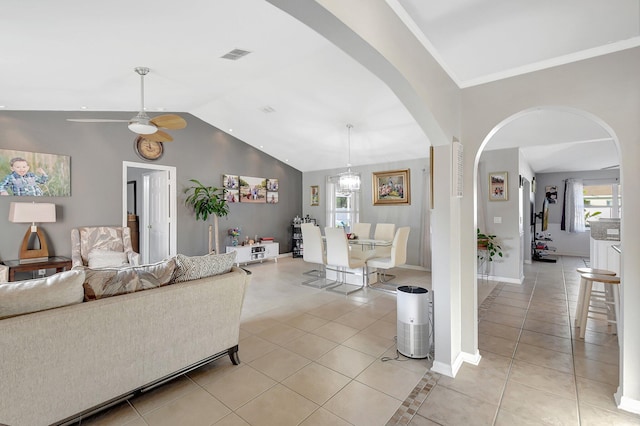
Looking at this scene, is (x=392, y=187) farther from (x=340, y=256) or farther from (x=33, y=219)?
(x=33, y=219)

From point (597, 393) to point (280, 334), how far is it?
264 cm

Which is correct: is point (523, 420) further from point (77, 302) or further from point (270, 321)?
point (77, 302)

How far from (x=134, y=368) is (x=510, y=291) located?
513 centimetres

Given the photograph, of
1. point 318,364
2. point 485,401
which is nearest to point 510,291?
point 485,401

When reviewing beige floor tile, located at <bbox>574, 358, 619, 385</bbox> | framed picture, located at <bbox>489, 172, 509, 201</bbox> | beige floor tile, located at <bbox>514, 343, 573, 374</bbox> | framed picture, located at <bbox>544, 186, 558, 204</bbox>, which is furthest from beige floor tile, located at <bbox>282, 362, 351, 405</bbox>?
framed picture, located at <bbox>544, 186, 558, 204</bbox>

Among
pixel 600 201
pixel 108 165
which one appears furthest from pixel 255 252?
pixel 600 201

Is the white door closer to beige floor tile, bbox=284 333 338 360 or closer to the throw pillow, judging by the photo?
the throw pillow

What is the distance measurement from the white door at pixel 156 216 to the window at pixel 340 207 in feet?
12.9

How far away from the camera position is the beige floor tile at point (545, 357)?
8.37ft

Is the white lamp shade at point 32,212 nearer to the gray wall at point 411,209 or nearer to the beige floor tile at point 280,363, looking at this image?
the beige floor tile at point 280,363

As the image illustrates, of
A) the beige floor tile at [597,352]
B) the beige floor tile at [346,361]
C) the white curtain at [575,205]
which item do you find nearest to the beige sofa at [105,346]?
the beige floor tile at [346,361]

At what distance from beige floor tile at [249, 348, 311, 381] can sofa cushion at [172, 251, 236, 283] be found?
864 millimetres

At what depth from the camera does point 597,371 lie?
8.11 ft

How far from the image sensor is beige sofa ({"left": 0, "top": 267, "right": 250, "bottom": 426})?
1.58m
